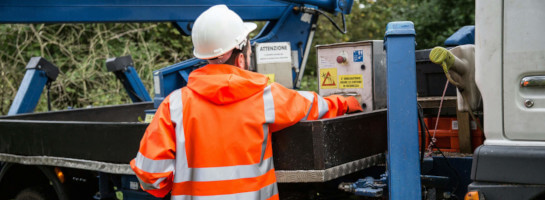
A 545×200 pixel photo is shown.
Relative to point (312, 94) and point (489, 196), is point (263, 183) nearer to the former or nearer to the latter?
point (312, 94)

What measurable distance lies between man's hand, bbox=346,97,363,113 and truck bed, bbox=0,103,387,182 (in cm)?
16

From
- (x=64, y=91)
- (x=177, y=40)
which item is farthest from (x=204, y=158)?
(x=177, y=40)

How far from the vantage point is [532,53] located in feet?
7.76

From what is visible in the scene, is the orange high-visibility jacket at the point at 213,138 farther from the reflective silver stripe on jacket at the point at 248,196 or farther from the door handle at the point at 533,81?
the door handle at the point at 533,81

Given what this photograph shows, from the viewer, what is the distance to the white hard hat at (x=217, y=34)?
2842 mm

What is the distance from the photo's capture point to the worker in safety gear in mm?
2662

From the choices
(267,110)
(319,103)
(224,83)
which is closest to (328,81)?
(319,103)

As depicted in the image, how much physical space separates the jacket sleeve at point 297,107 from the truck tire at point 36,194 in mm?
2653

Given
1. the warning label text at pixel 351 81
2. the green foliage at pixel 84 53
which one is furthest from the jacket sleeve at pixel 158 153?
the green foliage at pixel 84 53

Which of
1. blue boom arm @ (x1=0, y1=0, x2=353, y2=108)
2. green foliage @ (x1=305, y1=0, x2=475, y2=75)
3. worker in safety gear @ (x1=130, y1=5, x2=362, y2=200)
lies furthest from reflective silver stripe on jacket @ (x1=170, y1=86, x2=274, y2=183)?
green foliage @ (x1=305, y1=0, x2=475, y2=75)

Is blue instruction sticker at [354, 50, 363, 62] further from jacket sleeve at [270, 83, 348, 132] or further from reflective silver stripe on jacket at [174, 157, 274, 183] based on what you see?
reflective silver stripe on jacket at [174, 157, 274, 183]

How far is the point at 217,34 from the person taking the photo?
2.85 metres

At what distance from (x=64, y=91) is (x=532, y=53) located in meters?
8.31

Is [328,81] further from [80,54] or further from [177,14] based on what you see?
[80,54]
